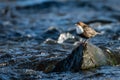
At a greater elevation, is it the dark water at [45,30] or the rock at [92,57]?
the dark water at [45,30]

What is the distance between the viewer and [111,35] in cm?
944

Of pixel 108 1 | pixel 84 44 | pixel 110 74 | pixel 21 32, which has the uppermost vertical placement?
pixel 108 1

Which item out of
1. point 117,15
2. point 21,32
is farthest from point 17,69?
point 117,15

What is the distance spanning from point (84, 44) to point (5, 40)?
3.69m

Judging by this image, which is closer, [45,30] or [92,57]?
[92,57]

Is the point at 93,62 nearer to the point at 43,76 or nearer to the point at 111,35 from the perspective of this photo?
the point at 43,76

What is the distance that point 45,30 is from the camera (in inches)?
428

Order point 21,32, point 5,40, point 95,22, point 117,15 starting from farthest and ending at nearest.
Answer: point 117,15 → point 95,22 → point 21,32 → point 5,40

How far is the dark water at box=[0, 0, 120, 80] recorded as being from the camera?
5961mm

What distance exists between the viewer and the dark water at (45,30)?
19.6ft

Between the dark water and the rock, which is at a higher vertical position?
the dark water

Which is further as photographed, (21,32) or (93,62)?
(21,32)

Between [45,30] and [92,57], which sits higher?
[45,30]

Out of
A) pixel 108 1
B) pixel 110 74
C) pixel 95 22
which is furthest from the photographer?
pixel 108 1
